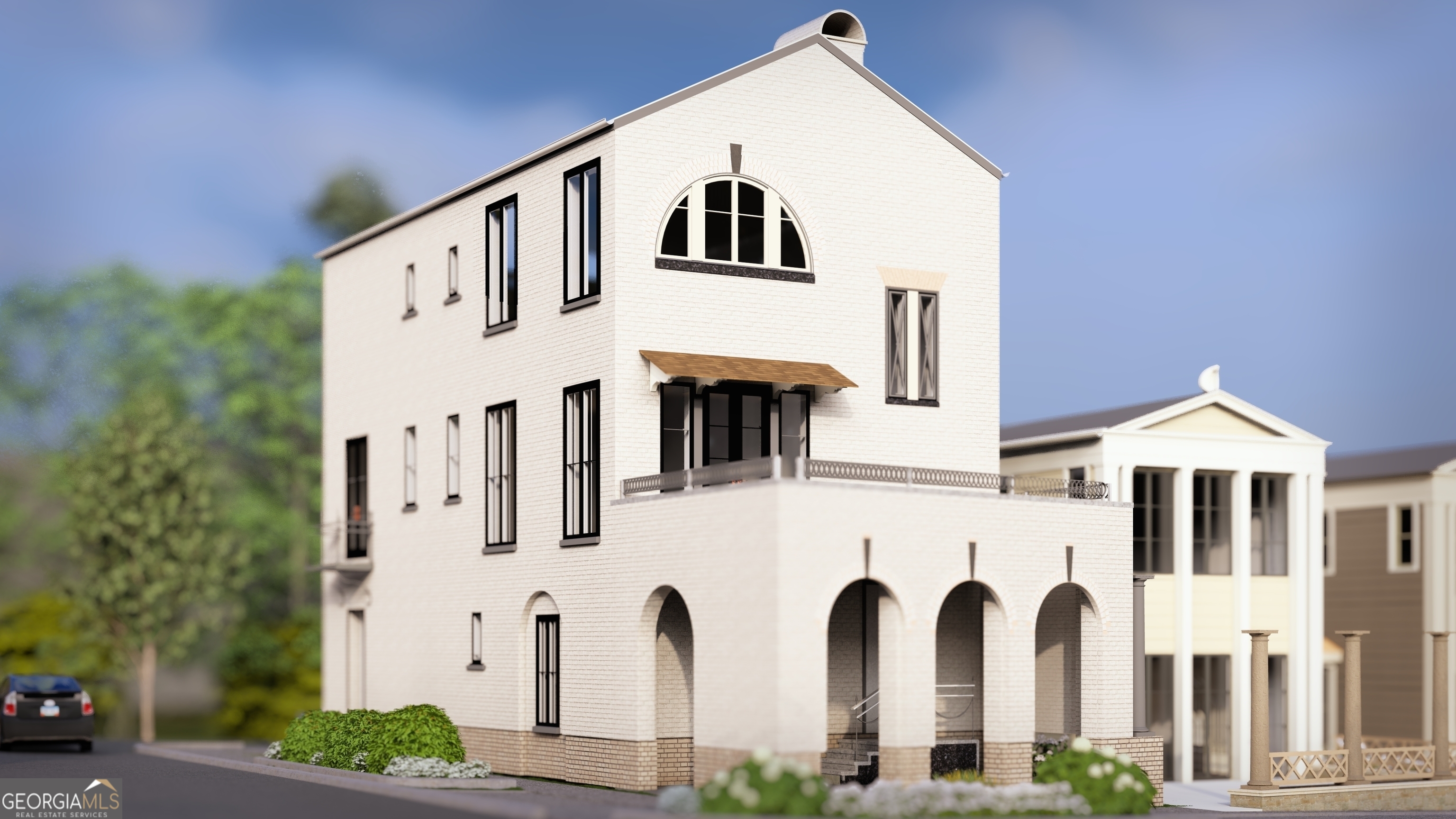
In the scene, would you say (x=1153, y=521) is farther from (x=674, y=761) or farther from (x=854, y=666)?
(x=674, y=761)

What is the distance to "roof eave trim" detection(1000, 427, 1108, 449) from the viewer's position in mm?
36312

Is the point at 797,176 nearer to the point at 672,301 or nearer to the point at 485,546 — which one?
the point at 672,301

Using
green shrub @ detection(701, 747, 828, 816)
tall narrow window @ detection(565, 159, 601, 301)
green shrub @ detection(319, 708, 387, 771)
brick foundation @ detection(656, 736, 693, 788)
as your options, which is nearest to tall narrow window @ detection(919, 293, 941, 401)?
tall narrow window @ detection(565, 159, 601, 301)

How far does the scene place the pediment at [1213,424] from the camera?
1464 inches

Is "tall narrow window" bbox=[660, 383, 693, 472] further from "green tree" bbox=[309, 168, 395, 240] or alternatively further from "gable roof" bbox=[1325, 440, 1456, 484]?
"green tree" bbox=[309, 168, 395, 240]

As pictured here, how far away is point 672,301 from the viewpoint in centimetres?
2953

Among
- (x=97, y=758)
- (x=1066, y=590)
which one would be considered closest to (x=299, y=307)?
(x=97, y=758)

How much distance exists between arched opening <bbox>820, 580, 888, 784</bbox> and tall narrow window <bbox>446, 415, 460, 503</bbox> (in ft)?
28.4

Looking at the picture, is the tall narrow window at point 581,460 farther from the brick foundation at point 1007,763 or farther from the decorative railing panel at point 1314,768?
the decorative railing panel at point 1314,768

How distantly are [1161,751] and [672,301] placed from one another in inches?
446

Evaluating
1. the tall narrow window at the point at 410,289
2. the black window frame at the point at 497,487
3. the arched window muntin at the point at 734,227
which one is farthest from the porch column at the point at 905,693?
the tall narrow window at the point at 410,289

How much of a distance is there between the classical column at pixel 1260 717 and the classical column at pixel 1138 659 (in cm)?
183

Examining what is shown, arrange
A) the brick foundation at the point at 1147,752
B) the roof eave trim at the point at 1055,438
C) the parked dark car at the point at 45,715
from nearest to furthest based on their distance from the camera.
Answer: the brick foundation at the point at 1147,752
the roof eave trim at the point at 1055,438
the parked dark car at the point at 45,715

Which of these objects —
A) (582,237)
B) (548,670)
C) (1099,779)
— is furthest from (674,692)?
(582,237)
